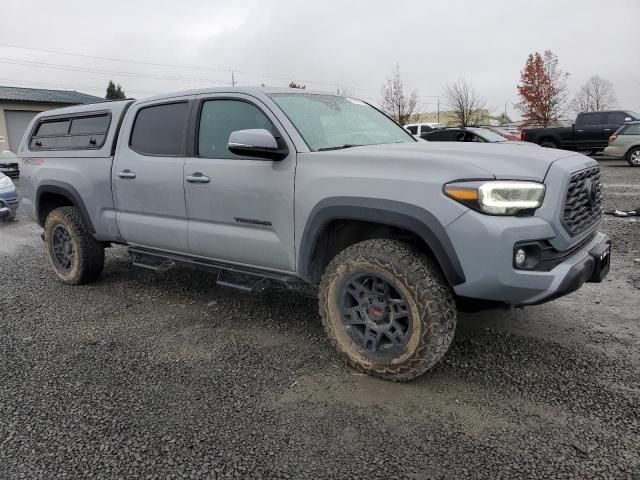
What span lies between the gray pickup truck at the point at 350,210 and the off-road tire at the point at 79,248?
0.41 meters

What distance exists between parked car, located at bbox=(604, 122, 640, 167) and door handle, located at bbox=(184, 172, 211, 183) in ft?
52.1

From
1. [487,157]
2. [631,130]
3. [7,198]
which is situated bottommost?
[7,198]

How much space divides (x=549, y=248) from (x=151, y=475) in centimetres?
234

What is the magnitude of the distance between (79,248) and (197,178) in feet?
6.69

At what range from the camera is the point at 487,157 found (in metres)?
3.02

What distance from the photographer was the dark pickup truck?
59.9 ft

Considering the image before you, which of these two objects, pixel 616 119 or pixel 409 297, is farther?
pixel 616 119

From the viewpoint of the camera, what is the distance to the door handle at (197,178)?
3.93 meters

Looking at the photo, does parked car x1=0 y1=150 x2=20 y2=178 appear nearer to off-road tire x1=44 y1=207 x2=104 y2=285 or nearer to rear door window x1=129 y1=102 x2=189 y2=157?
off-road tire x1=44 y1=207 x2=104 y2=285

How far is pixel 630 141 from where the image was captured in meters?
15.8

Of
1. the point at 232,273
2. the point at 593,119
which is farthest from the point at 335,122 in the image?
the point at 593,119

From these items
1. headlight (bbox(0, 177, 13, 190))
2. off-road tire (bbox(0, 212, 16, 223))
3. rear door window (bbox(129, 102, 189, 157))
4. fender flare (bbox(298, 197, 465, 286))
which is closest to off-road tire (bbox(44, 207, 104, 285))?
rear door window (bbox(129, 102, 189, 157))

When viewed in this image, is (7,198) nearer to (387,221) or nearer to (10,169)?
(387,221)

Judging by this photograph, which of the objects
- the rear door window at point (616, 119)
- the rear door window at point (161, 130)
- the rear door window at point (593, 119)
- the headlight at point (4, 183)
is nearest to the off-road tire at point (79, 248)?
the rear door window at point (161, 130)
